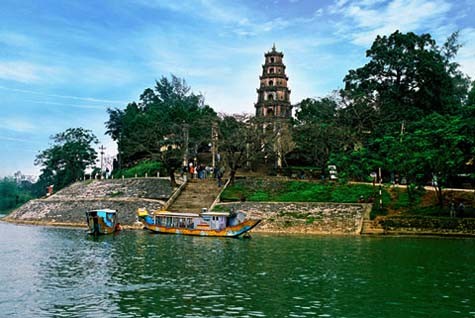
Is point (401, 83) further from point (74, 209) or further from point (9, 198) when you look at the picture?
point (9, 198)

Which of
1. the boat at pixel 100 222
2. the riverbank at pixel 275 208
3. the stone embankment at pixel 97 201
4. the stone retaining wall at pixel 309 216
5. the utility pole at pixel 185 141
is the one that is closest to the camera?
the boat at pixel 100 222

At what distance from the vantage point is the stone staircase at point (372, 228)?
37812mm

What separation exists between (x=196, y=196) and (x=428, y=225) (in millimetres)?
20191

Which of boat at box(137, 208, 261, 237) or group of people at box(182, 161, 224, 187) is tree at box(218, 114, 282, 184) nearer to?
group of people at box(182, 161, 224, 187)

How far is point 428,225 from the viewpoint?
122 ft

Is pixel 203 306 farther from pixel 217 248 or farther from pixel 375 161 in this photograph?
pixel 375 161

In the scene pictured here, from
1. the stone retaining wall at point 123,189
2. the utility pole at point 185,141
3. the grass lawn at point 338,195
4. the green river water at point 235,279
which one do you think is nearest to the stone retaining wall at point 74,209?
the stone retaining wall at point 123,189

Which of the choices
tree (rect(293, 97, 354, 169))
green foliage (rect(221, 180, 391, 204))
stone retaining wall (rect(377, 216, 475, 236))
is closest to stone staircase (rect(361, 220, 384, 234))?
stone retaining wall (rect(377, 216, 475, 236))

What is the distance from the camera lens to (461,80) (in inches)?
2980

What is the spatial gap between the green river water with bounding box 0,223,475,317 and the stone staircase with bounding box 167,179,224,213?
1376cm

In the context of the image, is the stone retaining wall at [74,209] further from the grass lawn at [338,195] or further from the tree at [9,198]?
the tree at [9,198]

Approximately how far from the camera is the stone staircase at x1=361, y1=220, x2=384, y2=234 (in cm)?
3781

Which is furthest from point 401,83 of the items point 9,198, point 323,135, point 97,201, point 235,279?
point 9,198

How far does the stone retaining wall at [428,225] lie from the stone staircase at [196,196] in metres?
15.2
